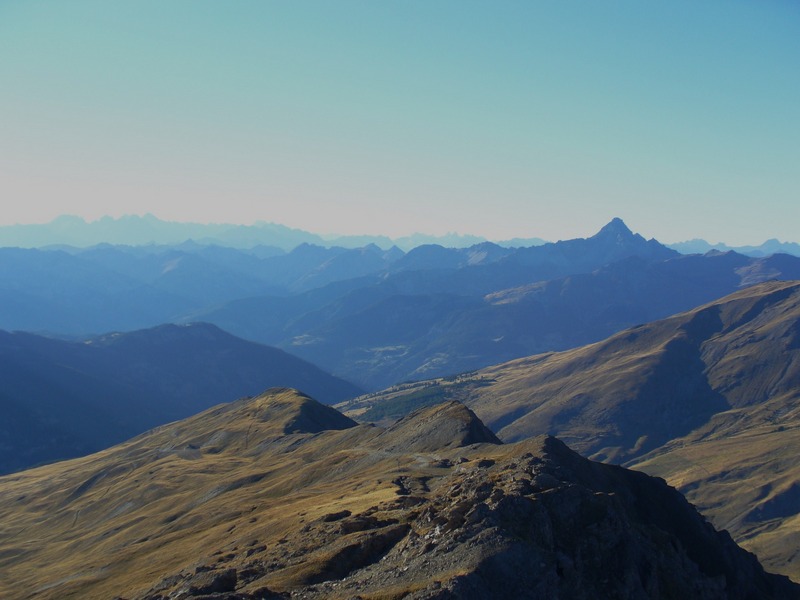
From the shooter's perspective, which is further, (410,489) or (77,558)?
(77,558)

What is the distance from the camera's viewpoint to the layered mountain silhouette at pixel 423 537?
65812mm

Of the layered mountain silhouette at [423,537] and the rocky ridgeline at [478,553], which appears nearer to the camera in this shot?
the rocky ridgeline at [478,553]

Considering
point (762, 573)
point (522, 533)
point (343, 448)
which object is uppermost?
point (522, 533)

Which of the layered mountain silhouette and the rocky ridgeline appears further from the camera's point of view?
the layered mountain silhouette

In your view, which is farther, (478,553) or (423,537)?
(423,537)

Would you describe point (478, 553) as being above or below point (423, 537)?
above

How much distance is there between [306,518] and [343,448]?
267ft

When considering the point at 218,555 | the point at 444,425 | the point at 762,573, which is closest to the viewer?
the point at 218,555

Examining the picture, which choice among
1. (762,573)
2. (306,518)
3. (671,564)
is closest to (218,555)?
(306,518)

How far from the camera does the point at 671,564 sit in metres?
86.2

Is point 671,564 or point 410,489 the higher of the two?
point 410,489

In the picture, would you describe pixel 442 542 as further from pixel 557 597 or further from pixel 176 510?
pixel 176 510

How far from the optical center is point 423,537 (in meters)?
70.4

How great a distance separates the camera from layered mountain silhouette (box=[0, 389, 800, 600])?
65.8 metres
